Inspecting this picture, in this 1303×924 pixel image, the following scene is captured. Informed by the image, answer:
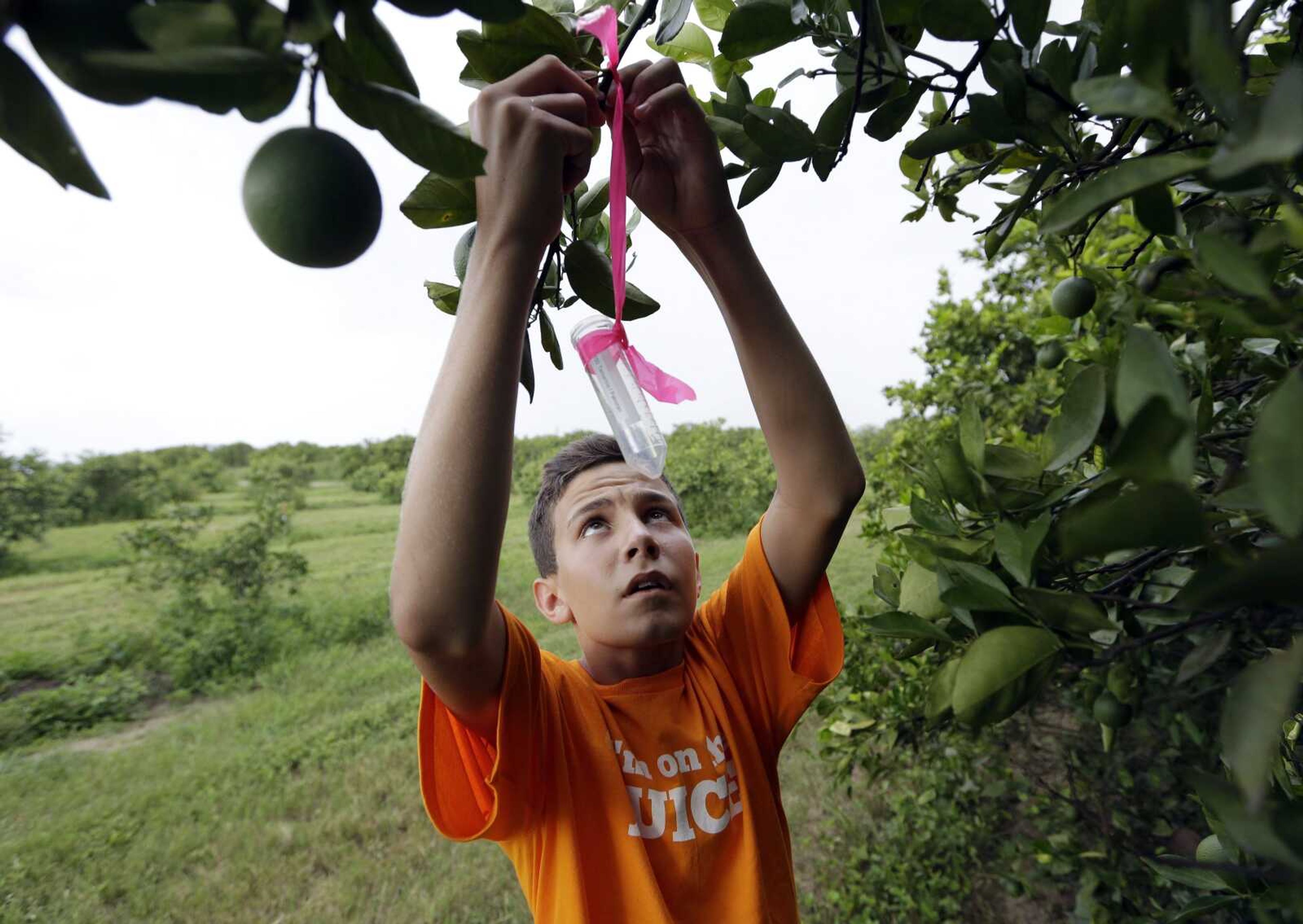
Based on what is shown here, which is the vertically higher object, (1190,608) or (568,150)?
(568,150)

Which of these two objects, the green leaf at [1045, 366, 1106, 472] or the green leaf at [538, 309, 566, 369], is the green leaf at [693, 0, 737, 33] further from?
the green leaf at [1045, 366, 1106, 472]

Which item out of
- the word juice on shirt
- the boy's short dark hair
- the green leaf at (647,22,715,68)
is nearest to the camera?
the green leaf at (647,22,715,68)

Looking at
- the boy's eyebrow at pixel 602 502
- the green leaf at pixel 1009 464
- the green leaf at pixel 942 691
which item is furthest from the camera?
the boy's eyebrow at pixel 602 502

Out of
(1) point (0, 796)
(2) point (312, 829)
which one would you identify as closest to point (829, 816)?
(2) point (312, 829)

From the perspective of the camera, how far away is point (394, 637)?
536 centimetres

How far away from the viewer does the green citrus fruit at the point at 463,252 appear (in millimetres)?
667

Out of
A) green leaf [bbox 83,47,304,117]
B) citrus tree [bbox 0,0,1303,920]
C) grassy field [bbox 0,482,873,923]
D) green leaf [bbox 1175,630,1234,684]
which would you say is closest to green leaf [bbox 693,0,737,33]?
citrus tree [bbox 0,0,1303,920]

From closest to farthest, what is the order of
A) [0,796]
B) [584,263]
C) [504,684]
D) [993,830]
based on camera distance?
1. [584,263]
2. [504,684]
3. [993,830]
4. [0,796]

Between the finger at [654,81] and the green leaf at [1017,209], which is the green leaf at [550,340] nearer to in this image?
A: the finger at [654,81]

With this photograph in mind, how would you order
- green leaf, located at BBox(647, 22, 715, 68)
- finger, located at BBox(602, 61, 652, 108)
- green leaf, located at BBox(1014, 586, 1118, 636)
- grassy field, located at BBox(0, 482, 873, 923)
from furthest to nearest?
1. grassy field, located at BBox(0, 482, 873, 923)
2. green leaf, located at BBox(647, 22, 715, 68)
3. finger, located at BBox(602, 61, 652, 108)
4. green leaf, located at BBox(1014, 586, 1118, 636)

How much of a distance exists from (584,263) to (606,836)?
682 mm

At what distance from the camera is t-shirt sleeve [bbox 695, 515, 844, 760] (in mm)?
1008

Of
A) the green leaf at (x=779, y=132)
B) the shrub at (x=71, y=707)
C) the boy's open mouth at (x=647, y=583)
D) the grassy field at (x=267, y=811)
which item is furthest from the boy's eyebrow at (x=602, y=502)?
the shrub at (x=71, y=707)

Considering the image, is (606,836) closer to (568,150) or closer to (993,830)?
(568,150)
